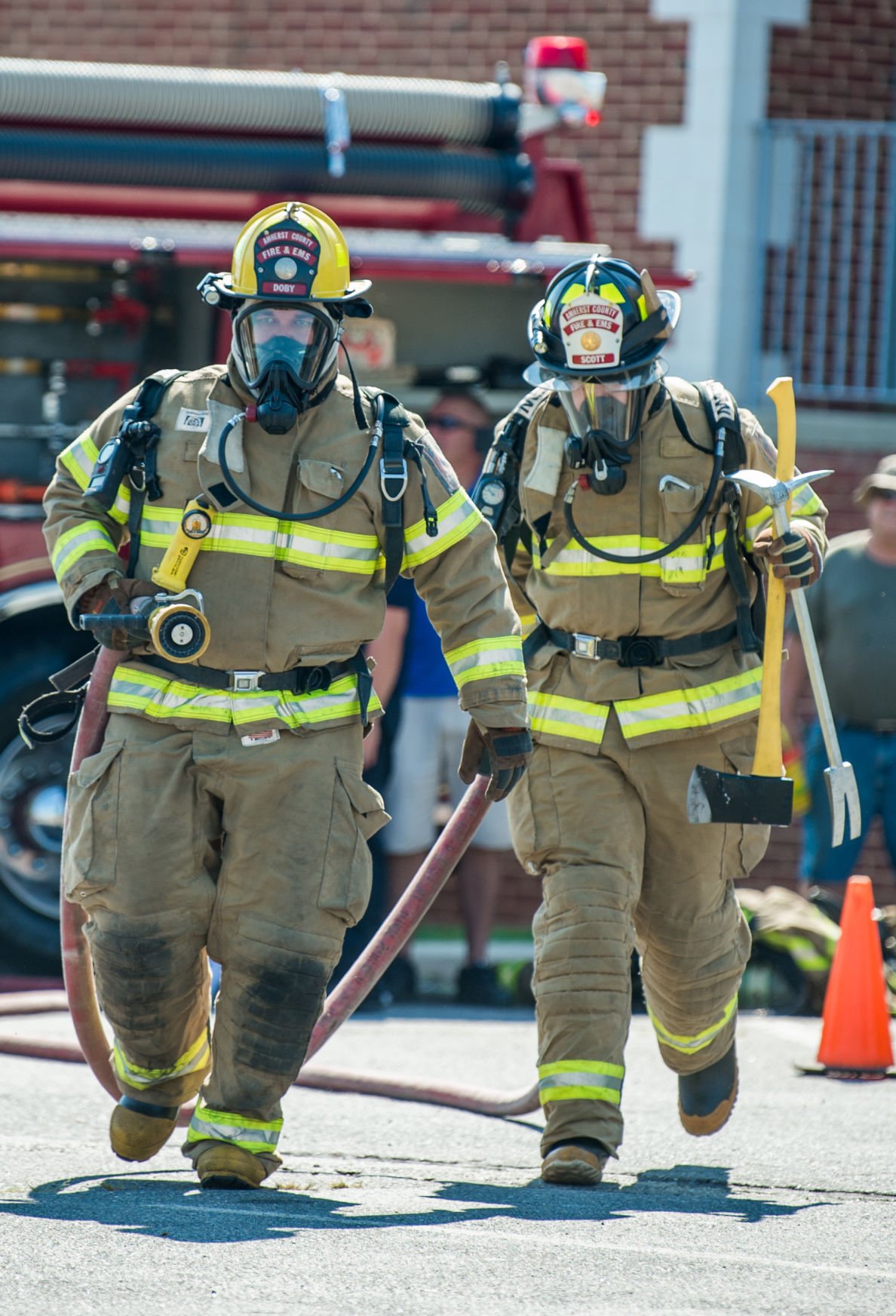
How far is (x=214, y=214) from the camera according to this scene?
7758mm

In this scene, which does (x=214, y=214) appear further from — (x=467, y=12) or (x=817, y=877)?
(x=817, y=877)

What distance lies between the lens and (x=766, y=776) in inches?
177

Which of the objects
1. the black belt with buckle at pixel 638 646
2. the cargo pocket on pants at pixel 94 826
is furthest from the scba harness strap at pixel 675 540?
the cargo pocket on pants at pixel 94 826

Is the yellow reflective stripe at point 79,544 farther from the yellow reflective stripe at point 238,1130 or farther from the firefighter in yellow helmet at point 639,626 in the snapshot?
the yellow reflective stripe at point 238,1130

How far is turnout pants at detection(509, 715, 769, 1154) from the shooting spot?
4.34 metres

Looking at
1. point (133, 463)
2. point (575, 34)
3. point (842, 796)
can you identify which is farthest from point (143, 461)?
point (575, 34)

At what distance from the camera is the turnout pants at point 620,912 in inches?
171

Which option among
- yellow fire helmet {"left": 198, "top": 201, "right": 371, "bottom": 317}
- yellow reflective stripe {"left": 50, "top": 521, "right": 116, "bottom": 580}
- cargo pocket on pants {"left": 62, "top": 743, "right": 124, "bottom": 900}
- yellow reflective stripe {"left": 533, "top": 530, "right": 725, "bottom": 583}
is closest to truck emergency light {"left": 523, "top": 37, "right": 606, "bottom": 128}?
yellow reflective stripe {"left": 533, "top": 530, "right": 725, "bottom": 583}

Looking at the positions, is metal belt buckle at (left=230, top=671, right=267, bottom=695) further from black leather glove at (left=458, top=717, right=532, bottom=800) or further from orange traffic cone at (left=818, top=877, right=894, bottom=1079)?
orange traffic cone at (left=818, top=877, right=894, bottom=1079)

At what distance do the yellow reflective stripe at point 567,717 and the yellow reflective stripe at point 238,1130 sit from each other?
3.52 feet

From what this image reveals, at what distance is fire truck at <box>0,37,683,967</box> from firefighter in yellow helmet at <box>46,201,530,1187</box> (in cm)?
292

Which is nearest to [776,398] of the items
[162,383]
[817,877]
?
[162,383]

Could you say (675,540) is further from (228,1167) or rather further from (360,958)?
(228,1167)

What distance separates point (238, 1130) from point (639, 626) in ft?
4.67
